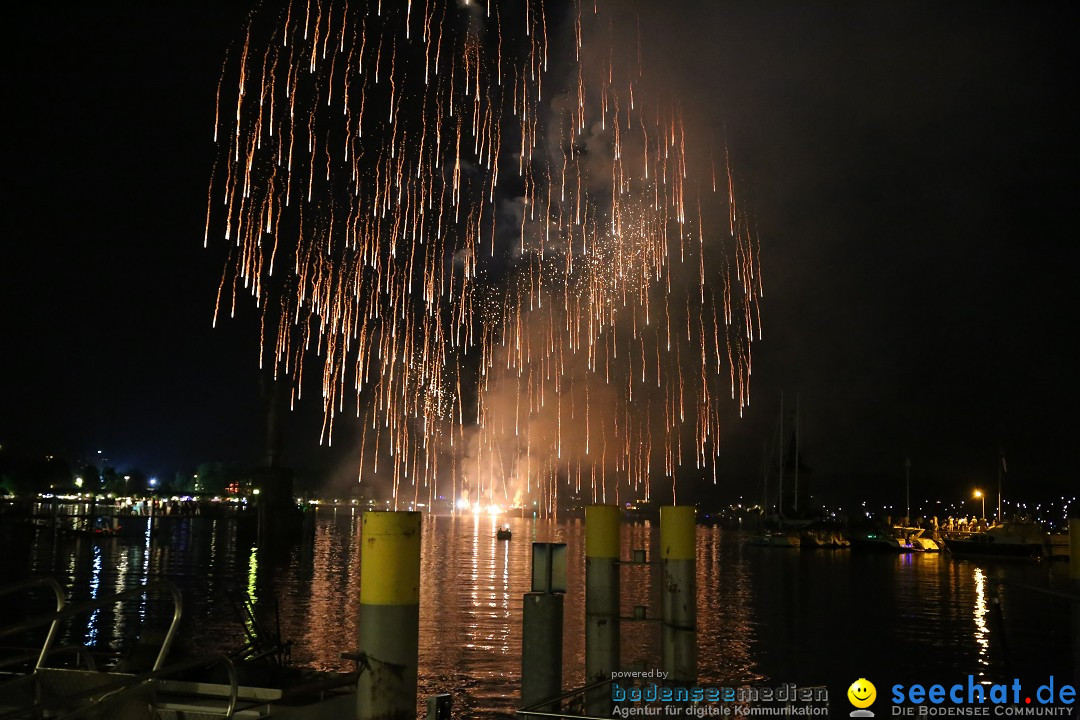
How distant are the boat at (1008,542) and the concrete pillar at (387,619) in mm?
97399

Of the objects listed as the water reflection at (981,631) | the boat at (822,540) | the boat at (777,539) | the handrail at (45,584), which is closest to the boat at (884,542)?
the boat at (822,540)

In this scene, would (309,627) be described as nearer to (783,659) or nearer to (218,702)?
(783,659)

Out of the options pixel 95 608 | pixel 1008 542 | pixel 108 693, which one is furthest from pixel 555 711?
pixel 1008 542

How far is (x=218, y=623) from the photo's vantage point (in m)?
29.6

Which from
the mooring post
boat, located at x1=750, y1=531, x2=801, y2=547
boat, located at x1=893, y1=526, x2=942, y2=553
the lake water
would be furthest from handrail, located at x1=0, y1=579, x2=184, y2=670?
boat, located at x1=750, y1=531, x2=801, y2=547

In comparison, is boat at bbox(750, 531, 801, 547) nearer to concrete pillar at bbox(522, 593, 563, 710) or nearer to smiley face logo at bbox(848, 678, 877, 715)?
smiley face logo at bbox(848, 678, 877, 715)

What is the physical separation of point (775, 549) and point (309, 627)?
95.6 m

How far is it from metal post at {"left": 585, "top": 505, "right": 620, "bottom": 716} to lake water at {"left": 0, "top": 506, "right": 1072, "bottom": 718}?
2133 mm

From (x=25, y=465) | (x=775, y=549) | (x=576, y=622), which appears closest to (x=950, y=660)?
(x=576, y=622)

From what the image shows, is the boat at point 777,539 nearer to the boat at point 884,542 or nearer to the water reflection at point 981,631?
the boat at point 884,542

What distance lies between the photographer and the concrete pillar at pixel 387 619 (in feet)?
24.0

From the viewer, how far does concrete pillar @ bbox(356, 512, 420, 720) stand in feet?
24.0

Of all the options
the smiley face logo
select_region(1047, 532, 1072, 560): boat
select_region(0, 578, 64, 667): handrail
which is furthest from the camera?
select_region(1047, 532, 1072, 560): boat

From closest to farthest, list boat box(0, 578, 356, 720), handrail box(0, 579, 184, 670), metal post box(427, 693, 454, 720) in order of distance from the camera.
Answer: handrail box(0, 579, 184, 670) → boat box(0, 578, 356, 720) → metal post box(427, 693, 454, 720)
